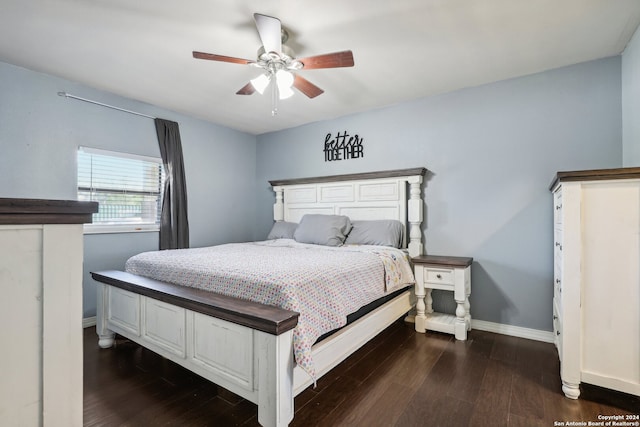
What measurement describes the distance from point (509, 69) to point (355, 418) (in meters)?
3.00

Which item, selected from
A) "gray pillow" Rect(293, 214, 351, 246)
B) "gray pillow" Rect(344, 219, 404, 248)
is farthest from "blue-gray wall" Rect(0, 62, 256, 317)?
"gray pillow" Rect(344, 219, 404, 248)

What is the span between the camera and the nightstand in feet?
9.07

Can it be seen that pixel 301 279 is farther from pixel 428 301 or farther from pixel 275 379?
pixel 428 301

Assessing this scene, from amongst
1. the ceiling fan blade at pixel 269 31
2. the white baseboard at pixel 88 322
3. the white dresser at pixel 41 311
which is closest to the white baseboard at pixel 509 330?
the white baseboard at pixel 88 322

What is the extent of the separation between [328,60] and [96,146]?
2.62m

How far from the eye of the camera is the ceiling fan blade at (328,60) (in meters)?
2.02

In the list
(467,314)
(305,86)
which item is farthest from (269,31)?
(467,314)

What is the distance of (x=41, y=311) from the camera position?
733 millimetres

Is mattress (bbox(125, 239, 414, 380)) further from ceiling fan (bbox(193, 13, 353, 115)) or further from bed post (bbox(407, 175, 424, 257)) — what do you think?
ceiling fan (bbox(193, 13, 353, 115))

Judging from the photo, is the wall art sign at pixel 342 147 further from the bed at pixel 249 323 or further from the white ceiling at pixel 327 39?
the white ceiling at pixel 327 39

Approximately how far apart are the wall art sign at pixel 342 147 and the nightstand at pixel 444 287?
1.54 m

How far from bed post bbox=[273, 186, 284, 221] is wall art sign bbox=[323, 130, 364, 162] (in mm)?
808

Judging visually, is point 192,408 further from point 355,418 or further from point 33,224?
point 33,224

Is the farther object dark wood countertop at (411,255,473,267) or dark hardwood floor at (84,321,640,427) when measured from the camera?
dark wood countertop at (411,255,473,267)
